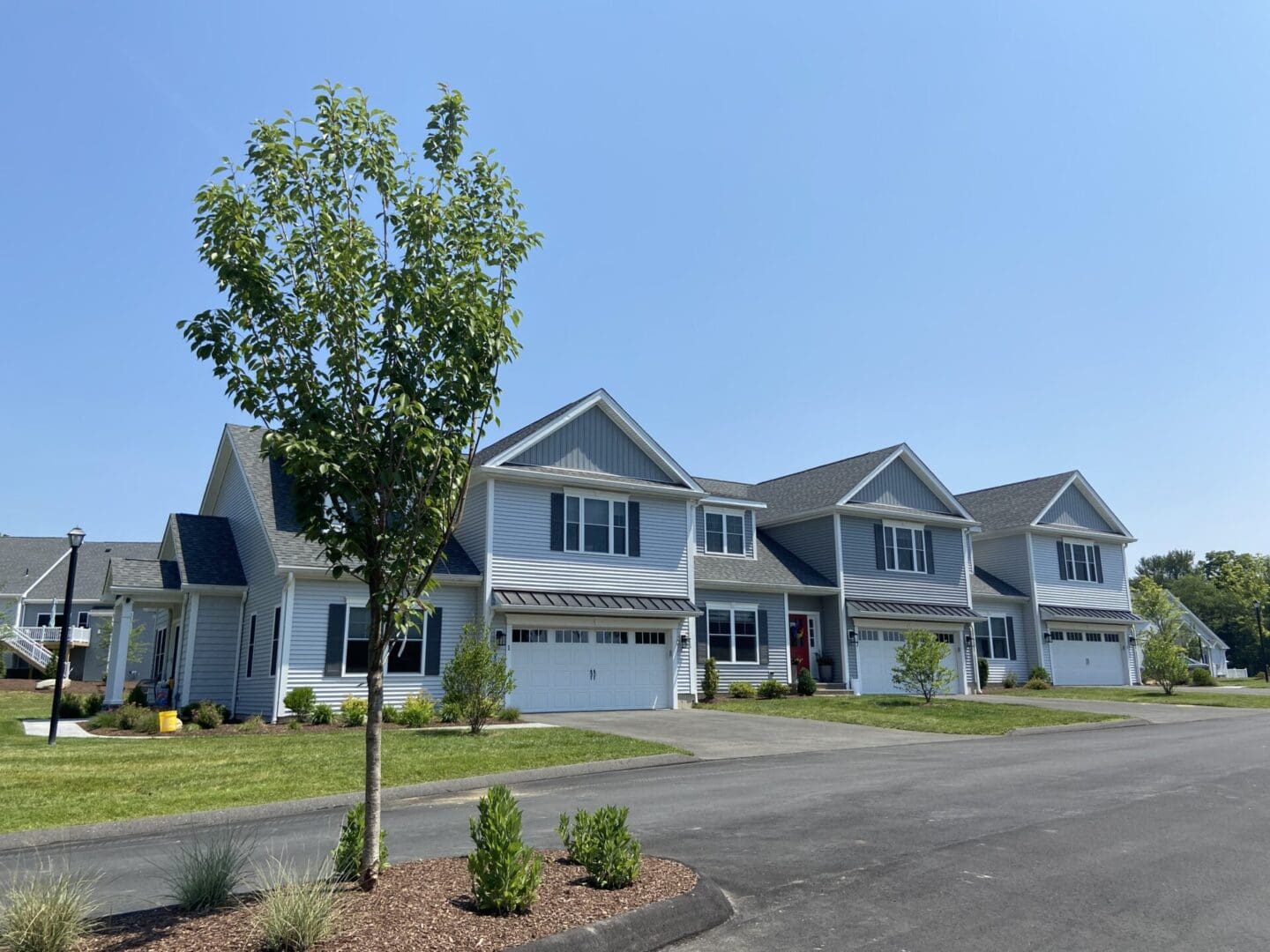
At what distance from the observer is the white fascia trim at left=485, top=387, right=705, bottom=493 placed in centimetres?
2475

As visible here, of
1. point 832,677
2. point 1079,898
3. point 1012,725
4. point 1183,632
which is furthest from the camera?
point 1183,632

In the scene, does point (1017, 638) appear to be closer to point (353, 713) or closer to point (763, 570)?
point (763, 570)

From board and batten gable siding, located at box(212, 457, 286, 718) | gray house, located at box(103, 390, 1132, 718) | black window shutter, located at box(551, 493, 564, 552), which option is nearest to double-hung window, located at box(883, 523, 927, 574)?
gray house, located at box(103, 390, 1132, 718)

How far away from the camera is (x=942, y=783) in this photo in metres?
12.4

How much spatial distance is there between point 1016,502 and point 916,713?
19224 millimetres

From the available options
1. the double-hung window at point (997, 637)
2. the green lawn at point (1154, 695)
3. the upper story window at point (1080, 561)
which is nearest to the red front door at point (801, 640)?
the green lawn at point (1154, 695)

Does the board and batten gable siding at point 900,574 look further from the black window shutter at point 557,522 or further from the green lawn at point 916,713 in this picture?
the black window shutter at point 557,522

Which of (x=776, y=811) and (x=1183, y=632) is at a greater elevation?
(x=1183, y=632)

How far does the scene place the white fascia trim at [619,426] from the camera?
24.8m

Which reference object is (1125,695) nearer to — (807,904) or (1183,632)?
(1183,632)

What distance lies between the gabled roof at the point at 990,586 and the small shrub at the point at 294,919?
33615 mm

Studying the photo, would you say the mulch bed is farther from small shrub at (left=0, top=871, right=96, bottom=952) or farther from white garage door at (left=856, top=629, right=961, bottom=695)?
white garage door at (left=856, top=629, right=961, bottom=695)

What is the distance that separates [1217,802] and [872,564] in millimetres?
21513

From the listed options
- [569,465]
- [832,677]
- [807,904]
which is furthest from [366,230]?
[832,677]
